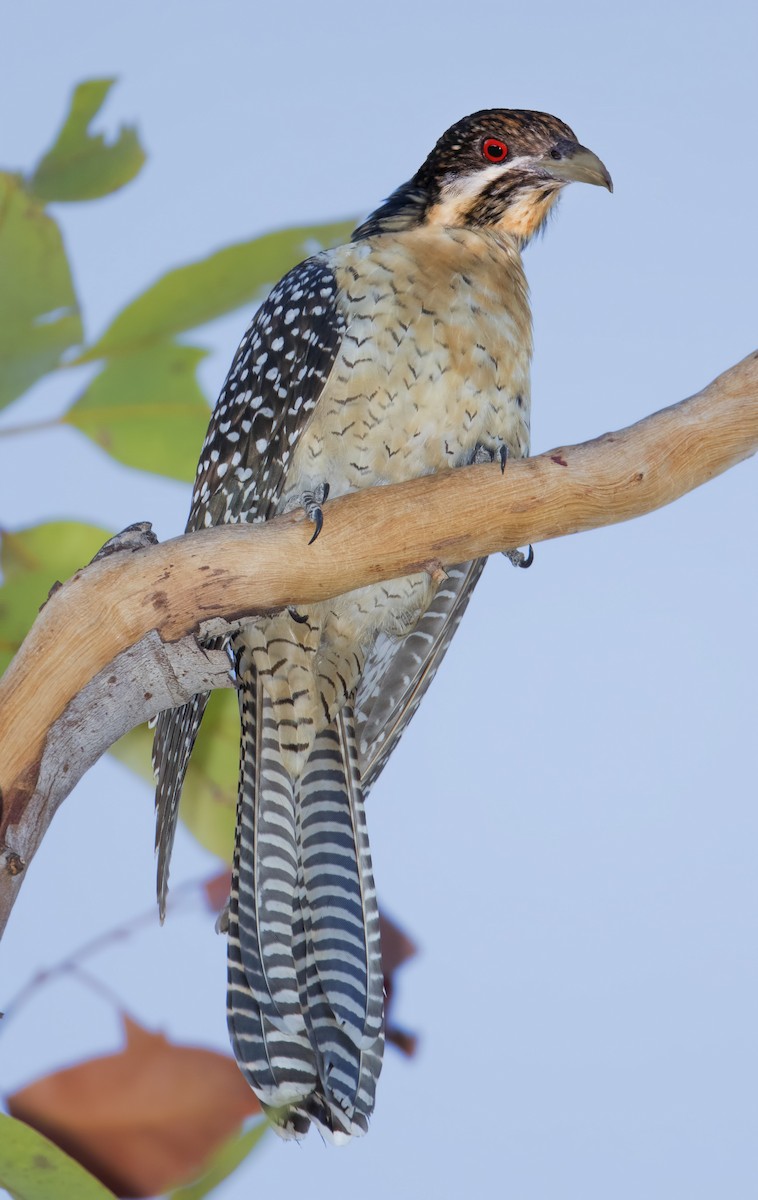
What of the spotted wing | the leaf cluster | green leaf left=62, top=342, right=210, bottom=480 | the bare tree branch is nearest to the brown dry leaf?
the leaf cluster

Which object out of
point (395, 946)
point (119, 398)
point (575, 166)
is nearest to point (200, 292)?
point (119, 398)

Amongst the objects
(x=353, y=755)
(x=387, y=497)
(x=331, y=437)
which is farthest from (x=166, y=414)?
(x=353, y=755)

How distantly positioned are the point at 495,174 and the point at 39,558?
158 centimetres

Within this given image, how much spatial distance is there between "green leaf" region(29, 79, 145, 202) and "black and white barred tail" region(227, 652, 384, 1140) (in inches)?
56.0

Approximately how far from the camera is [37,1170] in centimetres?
123

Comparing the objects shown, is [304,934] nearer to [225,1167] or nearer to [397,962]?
[397,962]

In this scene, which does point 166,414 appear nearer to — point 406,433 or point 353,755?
point 406,433

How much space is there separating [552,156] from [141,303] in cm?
166

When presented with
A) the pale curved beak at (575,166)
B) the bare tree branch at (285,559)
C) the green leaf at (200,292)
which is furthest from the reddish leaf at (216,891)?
the pale curved beak at (575,166)

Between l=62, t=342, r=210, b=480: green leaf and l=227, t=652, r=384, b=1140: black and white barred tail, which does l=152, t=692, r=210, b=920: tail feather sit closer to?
l=227, t=652, r=384, b=1140: black and white barred tail

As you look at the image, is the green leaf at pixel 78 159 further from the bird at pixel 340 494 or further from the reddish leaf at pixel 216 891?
the bird at pixel 340 494

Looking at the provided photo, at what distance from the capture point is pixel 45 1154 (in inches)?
47.9

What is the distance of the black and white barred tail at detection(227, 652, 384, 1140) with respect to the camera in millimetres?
1995

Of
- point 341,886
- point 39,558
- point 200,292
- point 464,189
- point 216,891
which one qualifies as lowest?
point 341,886
